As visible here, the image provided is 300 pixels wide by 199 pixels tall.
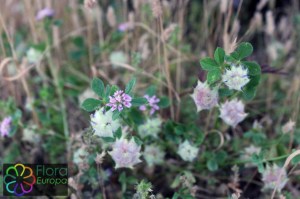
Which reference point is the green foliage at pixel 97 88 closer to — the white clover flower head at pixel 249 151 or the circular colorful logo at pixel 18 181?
the circular colorful logo at pixel 18 181

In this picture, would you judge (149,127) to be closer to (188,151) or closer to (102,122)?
(188,151)

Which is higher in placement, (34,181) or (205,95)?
(205,95)

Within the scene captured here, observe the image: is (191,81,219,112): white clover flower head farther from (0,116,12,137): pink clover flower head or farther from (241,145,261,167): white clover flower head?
(0,116,12,137): pink clover flower head

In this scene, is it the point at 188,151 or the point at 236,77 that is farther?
the point at 188,151

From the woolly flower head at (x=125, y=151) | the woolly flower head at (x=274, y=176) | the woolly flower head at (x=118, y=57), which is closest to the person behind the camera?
the woolly flower head at (x=125, y=151)

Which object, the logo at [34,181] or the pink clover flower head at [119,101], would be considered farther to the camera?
the logo at [34,181]

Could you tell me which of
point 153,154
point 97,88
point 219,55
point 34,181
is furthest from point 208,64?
point 34,181

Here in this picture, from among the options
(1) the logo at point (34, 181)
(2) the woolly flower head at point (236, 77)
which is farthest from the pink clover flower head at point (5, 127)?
(2) the woolly flower head at point (236, 77)

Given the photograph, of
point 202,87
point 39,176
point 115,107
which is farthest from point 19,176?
point 202,87
